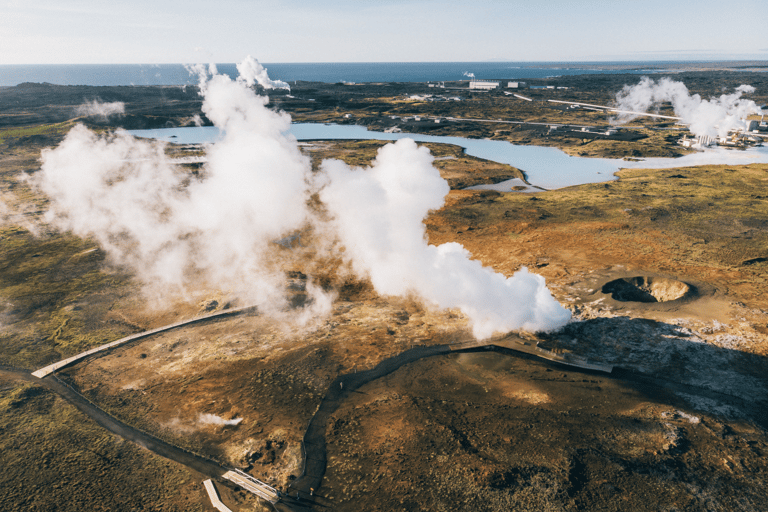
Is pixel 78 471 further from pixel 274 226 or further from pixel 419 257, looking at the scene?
pixel 274 226

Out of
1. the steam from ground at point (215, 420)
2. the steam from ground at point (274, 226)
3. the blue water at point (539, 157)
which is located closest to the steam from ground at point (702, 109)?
the blue water at point (539, 157)

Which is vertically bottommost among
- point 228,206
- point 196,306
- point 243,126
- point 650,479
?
point 650,479

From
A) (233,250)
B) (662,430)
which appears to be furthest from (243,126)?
(662,430)

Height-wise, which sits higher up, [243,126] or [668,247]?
[243,126]

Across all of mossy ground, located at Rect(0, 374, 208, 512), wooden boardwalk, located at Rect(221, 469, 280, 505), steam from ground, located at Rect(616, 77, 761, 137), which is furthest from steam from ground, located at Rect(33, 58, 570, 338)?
steam from ground, located at Rect(616, 77, 761, 137)

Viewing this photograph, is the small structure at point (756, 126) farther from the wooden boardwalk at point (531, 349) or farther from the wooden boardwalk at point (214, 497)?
the wooden boardwalk at point (214, 497)

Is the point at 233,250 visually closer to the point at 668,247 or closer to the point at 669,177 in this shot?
the point at 668,247

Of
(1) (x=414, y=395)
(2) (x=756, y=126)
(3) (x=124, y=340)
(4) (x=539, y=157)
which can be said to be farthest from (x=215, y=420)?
(2) (x=756, y=126)

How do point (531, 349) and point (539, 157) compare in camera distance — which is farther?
point (539, 157)
